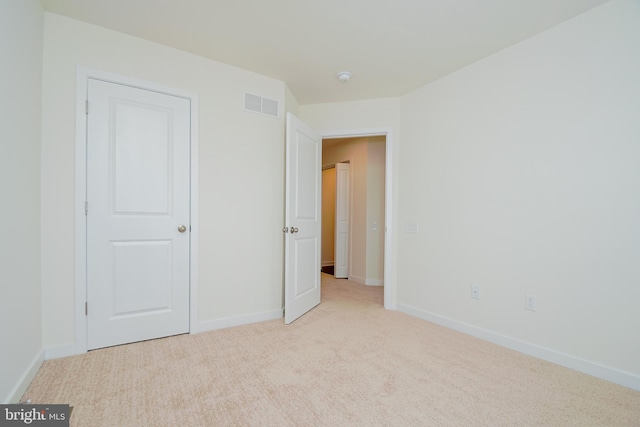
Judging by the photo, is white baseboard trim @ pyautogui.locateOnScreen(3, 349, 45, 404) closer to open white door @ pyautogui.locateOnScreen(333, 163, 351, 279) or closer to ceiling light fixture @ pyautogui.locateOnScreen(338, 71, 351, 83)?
ceiling light fixture @ pyautogui.locateOnScreen(338, 71, 351, 83)

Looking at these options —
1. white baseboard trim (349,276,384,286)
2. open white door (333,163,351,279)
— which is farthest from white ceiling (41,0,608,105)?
white baseboard trim (349,276,384,286)

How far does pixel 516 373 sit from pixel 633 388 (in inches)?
24.7

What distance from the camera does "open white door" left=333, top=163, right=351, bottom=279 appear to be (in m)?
5.35

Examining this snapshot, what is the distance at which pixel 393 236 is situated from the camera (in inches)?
137

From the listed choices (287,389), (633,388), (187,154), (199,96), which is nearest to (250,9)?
(199,96)

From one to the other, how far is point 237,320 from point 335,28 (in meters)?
2.66

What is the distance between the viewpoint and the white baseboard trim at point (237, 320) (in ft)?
8.71

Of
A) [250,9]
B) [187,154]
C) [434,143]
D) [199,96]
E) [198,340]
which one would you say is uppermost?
[250,9]

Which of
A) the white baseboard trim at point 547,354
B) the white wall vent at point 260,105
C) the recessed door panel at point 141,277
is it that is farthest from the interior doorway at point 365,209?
the recessed door panel at point 141,277

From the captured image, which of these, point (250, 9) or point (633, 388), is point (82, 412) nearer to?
point (250, 9)

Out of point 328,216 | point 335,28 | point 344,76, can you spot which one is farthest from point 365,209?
point 335,28

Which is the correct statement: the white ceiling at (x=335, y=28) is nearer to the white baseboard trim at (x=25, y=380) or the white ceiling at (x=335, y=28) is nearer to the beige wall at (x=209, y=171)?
the beige wall at (x=209, y=171)

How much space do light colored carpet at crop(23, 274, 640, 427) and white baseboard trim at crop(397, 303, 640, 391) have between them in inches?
2.8

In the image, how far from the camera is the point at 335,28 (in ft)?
7.28
